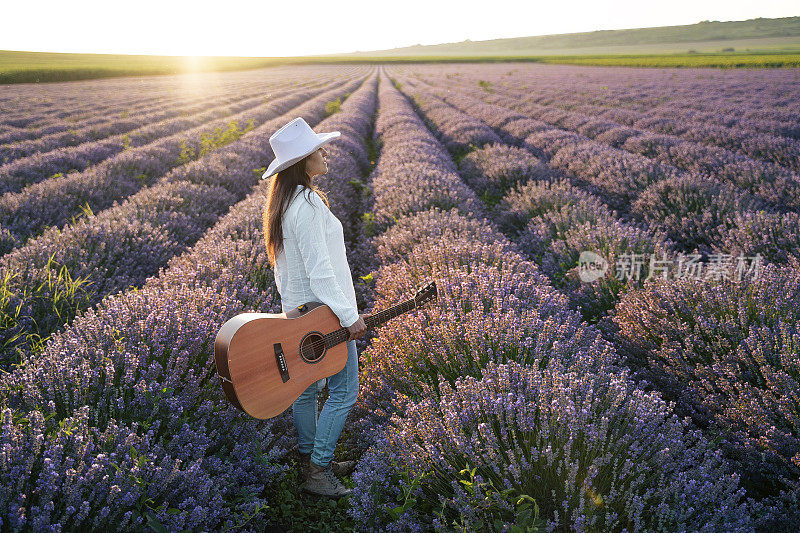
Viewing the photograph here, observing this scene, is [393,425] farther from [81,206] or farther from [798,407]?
[81,206]

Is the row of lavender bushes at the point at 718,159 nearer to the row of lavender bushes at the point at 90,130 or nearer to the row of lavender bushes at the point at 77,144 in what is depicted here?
the row of lavender bushes at the point at 77,144

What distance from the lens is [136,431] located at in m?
1.91

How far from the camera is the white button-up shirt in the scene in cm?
217

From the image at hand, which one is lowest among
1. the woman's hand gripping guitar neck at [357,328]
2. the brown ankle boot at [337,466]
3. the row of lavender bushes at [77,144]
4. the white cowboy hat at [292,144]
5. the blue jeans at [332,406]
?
the brown ankle boot at [337,466]

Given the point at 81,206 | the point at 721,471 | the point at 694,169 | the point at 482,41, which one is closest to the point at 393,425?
the point at 721,471

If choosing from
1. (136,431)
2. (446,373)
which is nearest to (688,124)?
(446,373)

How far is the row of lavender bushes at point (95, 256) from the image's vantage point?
3.27 metres

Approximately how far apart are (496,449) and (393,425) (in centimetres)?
72

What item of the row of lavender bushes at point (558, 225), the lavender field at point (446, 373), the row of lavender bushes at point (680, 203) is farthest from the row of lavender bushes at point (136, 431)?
the row of lavender bushes at point (680, 203)

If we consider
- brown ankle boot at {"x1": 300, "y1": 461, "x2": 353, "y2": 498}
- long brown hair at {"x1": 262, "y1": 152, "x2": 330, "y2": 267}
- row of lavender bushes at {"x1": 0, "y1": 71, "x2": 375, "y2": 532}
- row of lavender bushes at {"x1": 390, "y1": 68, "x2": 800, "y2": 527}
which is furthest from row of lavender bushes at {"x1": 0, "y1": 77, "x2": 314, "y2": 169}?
row of lavender bushes at {"x1": 390, "y1": 68, "x2": 800, "y2": 527}

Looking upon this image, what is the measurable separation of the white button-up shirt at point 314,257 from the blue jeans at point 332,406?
0.33m

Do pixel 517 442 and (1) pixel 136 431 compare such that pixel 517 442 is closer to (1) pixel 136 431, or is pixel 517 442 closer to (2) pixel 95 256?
(1) pixel 136 431

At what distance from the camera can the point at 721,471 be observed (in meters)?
1.77

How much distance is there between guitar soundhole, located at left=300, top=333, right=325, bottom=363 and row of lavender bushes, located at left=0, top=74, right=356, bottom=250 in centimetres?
463
